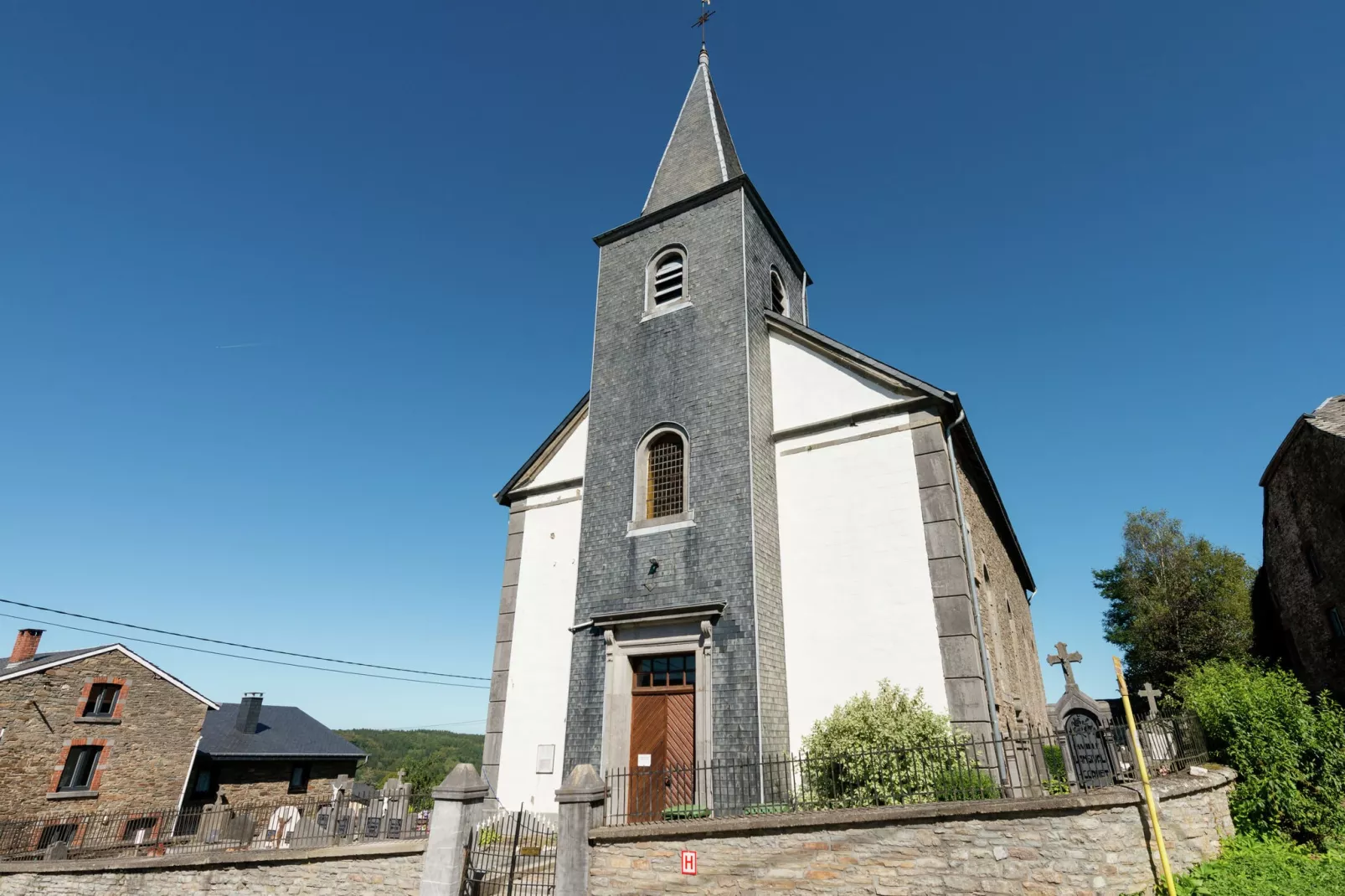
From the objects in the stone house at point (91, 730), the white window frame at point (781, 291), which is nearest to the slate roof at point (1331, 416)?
the white window frame at point (781, 291)

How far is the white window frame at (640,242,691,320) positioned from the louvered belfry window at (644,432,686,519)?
3.10m

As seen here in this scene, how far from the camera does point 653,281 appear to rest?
16.3 meters

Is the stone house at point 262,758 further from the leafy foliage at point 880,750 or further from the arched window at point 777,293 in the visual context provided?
the arched window at point 777,293

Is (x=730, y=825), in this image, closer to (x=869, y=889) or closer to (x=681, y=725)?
(x=869, y=889)

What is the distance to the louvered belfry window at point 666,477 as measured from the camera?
537 inches

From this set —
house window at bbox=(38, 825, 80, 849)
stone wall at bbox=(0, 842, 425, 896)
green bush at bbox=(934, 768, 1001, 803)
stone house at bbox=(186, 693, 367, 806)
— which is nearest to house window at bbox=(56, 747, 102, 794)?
house window at bbox=(38, 825, 80, 849)

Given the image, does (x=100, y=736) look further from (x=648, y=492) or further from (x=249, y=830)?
(x=648, y=492)

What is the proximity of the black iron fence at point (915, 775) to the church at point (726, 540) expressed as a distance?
0.45 metres

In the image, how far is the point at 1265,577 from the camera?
74.0 feet

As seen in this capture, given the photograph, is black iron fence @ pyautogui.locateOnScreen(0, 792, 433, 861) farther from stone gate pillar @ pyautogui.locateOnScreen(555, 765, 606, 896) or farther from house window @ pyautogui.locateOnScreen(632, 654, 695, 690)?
house window @ pyautogui.locateOnScreen(632, 654, 695, 690)

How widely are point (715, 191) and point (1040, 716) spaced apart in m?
17.0

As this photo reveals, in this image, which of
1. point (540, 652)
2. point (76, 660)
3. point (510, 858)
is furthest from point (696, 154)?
point (76, 660)

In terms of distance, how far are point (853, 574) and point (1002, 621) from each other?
6455mm

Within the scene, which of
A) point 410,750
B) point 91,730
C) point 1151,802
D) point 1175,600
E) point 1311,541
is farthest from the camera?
point 410,750
